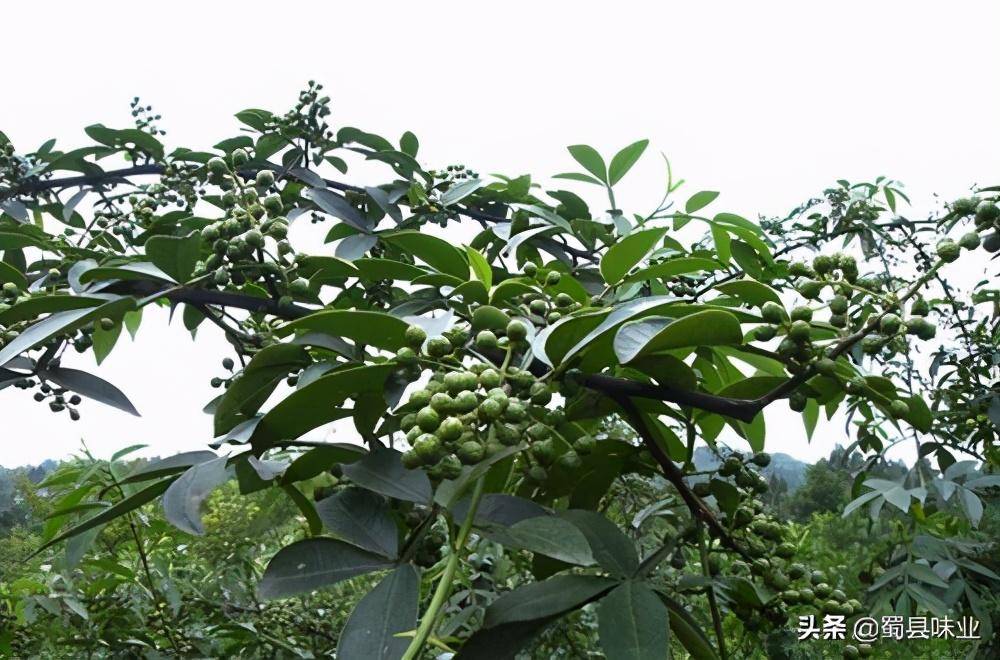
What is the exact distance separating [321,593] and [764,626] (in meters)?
1.47

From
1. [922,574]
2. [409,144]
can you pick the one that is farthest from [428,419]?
[922,574]

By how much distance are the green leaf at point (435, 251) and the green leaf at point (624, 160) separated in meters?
0.59

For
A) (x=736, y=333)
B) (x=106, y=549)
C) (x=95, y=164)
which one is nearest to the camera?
(x=736, y=333)

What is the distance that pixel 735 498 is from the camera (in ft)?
2.91

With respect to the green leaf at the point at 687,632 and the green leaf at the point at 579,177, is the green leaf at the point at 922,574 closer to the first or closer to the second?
the green leaf at the point at 579,177

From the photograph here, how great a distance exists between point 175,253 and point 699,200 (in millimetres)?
Result: 785

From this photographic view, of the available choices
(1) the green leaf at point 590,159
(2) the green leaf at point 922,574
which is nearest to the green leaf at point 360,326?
(1) the green leaf at point 590,159

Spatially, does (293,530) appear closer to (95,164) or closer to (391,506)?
(95,164)

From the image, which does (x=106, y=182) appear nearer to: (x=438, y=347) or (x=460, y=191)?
(x=460, y=191)

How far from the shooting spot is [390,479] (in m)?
A: 0.67

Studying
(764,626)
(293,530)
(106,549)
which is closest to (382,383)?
(764,626)

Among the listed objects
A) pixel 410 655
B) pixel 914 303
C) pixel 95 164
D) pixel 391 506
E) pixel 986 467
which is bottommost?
pixel 410 655

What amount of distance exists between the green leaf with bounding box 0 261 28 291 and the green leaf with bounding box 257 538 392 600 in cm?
60

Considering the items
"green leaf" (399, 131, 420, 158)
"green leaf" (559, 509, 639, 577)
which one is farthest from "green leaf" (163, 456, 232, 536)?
"green leaf" (399, 131, 420, 158)
